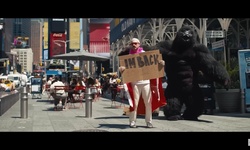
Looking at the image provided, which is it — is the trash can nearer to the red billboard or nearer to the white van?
the white van

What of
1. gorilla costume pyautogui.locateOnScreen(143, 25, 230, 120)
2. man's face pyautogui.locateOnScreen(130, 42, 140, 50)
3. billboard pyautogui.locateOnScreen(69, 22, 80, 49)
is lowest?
gorilla costume pyautogui.locateOnScreen(143, 25, 230, 120)

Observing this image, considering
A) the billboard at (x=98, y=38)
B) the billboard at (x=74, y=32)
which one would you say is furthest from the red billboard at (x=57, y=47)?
the billboard at (x=74, y=32)

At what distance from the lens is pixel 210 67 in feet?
31.2

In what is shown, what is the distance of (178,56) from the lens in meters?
9.70

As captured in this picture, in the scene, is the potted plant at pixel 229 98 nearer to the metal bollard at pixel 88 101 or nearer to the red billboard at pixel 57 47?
the metal bollard at pixel 88 101

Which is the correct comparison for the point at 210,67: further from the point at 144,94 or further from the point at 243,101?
the point at 243,101

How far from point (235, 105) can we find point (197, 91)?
10.8 feet

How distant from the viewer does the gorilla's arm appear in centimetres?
947

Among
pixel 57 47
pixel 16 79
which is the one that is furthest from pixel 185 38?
pixel 57 47

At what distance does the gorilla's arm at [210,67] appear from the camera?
9471mm

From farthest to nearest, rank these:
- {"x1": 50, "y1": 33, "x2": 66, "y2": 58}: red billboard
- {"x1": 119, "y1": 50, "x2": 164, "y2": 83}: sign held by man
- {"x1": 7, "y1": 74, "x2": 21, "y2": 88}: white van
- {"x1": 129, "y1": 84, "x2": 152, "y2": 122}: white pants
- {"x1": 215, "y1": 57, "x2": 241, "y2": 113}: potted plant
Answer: {"x1": 50, "y1": 33, "x2": 66, "y2": 58}: red billboard < {"x1": 7, "y1": 74, "x2": 21, "y2": 88}: white van < {"x1": 215, "y1": 57, "x2": 241, "y2": 113}: potted plant < {"x1": 119, "y1": 50, "x2": 164, "y2": 83}: sign held by man < {"x1": 129, "y1": 84, "x2": 152, "y2": 122}: white pants

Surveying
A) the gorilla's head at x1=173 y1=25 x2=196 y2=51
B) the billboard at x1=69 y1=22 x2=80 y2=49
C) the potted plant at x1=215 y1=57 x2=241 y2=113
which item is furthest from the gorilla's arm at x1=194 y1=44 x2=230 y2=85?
the billboard at x1=69 y1=22 x2=80 y2=49
